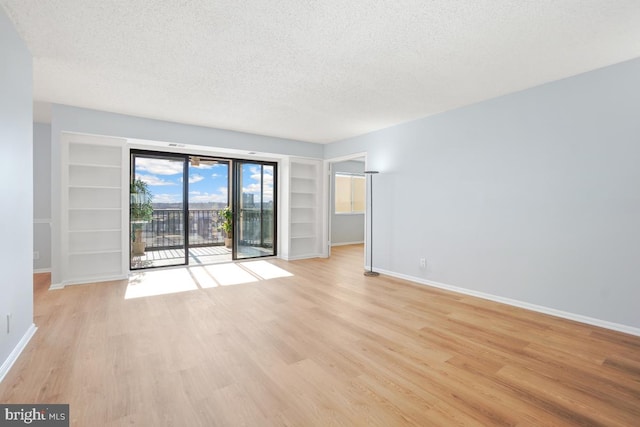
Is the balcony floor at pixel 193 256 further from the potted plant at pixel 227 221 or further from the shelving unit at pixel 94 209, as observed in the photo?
the shelving unit at pixel 94 209

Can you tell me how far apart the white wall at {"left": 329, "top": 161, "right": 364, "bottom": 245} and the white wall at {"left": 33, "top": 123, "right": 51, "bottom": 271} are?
625 cm

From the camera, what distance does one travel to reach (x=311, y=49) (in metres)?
2.64

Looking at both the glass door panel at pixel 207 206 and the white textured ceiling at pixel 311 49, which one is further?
the glass door panel at pixel 207 206

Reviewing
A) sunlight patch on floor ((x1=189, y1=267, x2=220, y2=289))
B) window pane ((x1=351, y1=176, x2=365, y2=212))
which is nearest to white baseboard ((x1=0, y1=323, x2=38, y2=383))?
sunlight patch on floor ((x1=189, y1=267, x2=220, y2=289))

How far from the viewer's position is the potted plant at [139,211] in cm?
515

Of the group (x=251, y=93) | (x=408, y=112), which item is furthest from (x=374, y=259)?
(x=251, y=93)

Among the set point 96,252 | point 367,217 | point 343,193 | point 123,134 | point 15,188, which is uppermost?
point 123,134

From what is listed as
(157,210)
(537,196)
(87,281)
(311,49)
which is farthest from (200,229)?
(537,196)

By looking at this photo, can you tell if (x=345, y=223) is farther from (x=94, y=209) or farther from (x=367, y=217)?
(x=94, y=209)

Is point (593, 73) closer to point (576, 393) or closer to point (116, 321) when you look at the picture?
point (576, 393)

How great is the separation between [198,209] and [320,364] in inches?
181

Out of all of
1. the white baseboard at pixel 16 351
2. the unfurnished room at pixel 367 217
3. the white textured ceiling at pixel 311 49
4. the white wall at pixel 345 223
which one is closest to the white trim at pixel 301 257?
the unfurnished room at pixel 367 217

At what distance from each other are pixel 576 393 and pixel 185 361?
276 cm

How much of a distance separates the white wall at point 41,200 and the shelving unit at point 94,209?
51.7 inches
